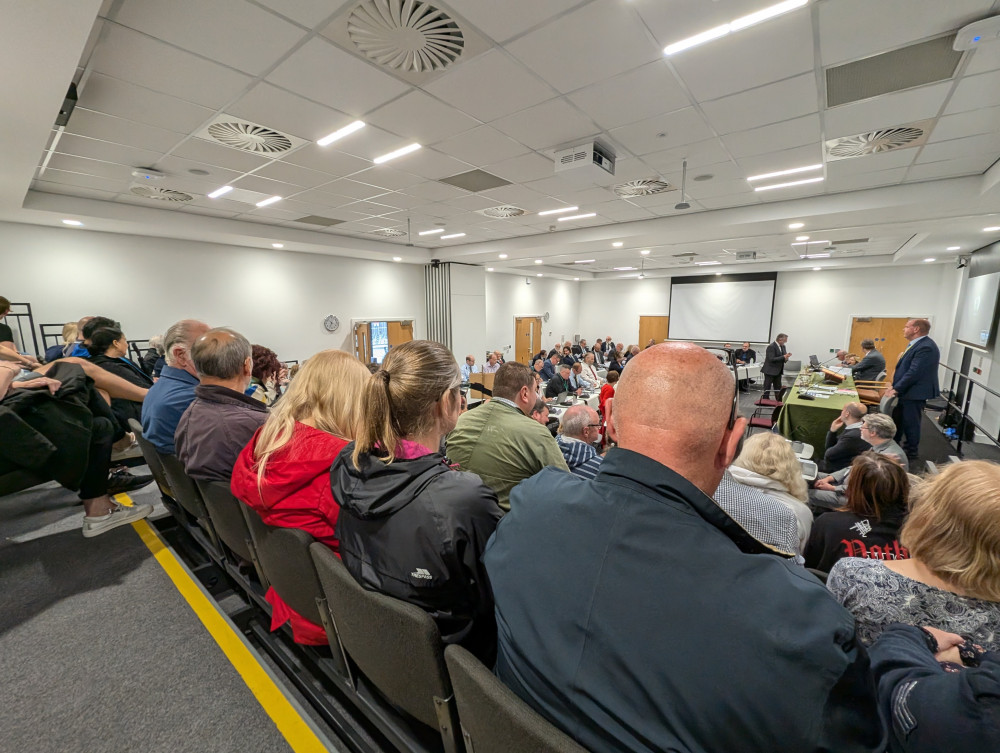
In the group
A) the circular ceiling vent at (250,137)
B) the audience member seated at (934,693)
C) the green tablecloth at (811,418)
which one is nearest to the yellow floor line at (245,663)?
the audience member seated at (934,693)

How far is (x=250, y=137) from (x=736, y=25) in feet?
11.6

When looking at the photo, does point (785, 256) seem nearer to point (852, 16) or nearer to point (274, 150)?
point (852, 16)

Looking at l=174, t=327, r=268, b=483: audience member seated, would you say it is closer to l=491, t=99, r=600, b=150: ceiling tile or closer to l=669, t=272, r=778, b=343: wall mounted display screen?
l=491, t=99, r=600, b=150: ceiling tile

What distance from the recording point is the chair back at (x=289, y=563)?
4.15 ft

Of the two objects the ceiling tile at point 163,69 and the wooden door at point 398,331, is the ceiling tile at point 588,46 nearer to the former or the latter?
the ceiling tile at point 163,69

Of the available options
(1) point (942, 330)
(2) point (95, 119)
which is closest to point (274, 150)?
(2) point (95, 119)

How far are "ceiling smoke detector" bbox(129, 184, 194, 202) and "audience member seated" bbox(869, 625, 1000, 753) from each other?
659cm

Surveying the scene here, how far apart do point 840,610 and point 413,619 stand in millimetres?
795

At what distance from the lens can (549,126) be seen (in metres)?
3.18

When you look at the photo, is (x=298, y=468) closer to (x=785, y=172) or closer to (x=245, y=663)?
(x=245, y=663)

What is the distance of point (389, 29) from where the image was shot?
2100 millimetres

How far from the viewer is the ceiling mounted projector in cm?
194

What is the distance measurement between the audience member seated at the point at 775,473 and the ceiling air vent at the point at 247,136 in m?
4.12

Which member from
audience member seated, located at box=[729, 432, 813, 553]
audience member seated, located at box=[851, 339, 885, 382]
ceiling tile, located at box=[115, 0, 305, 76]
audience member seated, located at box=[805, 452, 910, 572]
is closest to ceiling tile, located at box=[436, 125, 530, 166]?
ceiling tile, located at box=[115, 0, 305, 76]
